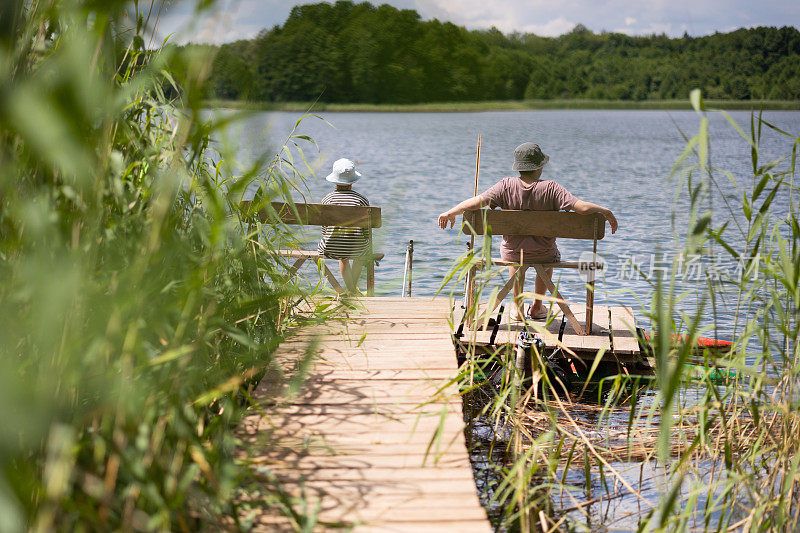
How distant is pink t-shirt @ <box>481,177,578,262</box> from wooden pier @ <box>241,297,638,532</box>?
1406mm

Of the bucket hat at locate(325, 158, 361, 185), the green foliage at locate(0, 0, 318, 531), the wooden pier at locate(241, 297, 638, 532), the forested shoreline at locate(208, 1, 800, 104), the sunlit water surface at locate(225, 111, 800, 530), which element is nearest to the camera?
the green foliage at locate(0, 0, 318, 531)

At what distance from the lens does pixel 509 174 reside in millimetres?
23938

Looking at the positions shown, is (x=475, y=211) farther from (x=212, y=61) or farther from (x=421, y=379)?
(x=212, y=61)

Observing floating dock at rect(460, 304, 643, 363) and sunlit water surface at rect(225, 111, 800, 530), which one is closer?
sunlit water surface at rect(225, 111, 800, 530)

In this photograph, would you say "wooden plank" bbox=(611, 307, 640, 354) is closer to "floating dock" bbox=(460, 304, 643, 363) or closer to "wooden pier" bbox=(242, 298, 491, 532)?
"floating dock" bbox=(460, 304, 643, 363)

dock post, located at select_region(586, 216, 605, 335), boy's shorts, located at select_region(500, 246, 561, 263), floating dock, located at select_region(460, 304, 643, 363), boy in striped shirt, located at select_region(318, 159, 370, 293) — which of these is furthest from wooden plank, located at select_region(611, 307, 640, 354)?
boy in striped shirt, located at select_region(318, 159, 370, 293)

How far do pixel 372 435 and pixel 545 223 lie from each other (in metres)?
2.61

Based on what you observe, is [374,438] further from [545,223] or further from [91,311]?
[545,223]

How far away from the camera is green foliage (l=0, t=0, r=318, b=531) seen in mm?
1155

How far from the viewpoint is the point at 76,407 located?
1.68 m

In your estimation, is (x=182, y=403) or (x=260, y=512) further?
(x=260, y=512)

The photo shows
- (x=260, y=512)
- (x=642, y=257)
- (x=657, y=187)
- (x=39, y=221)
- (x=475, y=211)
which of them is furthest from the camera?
(x=657, y=187)

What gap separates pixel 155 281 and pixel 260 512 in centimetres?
66

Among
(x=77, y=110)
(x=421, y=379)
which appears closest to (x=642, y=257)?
(x=421, y=379)
